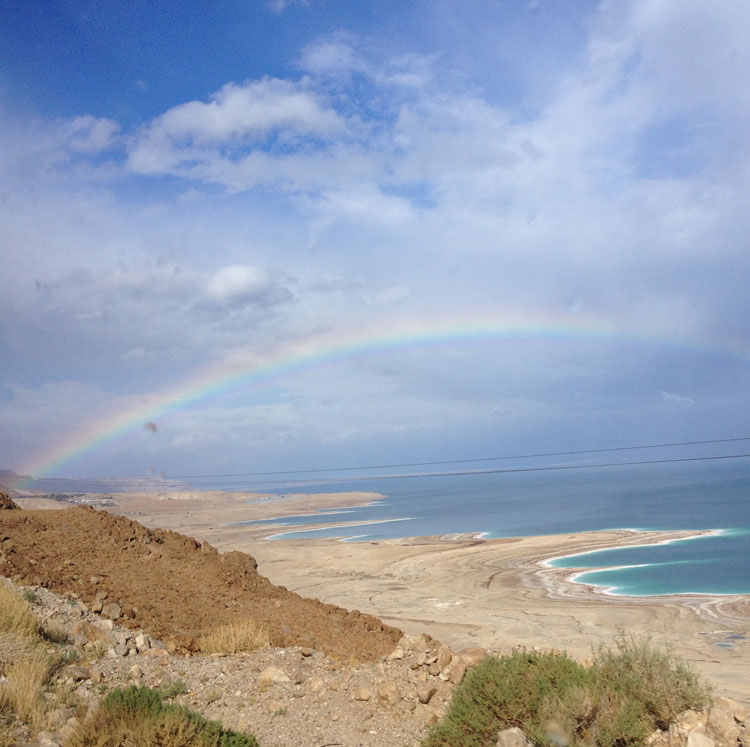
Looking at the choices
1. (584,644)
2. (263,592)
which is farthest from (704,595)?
(263,592)

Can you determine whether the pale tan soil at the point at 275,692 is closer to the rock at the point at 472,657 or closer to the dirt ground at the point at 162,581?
the rock at the point at 472,657

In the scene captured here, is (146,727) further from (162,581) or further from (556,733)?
(162,581)

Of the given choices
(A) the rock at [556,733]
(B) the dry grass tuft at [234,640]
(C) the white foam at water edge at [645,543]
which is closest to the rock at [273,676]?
(B) the dry grass tuft at [234,640]

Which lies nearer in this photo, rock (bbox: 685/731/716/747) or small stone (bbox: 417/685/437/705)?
rock (bbox: 685/731/716/747)

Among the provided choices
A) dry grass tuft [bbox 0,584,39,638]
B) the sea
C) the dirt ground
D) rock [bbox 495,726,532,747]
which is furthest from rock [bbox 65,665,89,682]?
the sea

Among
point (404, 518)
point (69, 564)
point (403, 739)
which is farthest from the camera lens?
point (404, 518)

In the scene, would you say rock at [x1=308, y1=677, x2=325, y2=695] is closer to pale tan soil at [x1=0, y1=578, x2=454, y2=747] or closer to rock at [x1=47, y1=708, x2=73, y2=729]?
pale tan soil at [x1=0, y1=578, x2=454, y2=747]

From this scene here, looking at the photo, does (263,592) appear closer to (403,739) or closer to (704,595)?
(403,739)
